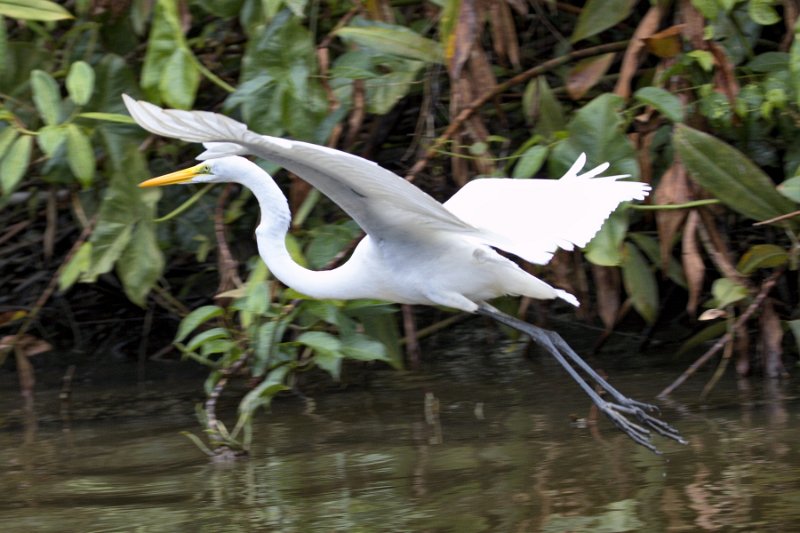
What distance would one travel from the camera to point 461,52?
4.17 m

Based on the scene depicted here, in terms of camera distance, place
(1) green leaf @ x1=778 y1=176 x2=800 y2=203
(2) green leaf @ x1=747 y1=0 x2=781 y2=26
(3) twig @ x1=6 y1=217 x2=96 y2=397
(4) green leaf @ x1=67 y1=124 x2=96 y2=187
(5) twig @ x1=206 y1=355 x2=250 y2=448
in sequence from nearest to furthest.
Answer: (5) twig @ x1=206 y1=355 x2=250 y2=448
(1) green leaf @ x1=778 y1=176 x2=800 y2=203
(2) green leaf @ x1=747 y1=0 x2=781 y2=26
(4) green leaf @ x1=67 y1=124 x2=96 y2=187
(3) twig @ x1=6 y1=217 x2=96 y2=397

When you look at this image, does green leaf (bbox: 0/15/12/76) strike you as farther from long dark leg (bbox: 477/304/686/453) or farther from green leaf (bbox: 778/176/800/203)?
green leaf (bbox: 778/176/800/203)

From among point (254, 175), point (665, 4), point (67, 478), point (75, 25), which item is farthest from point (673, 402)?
point (75, 25)

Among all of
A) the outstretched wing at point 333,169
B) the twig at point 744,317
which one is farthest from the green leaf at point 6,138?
the twig at point 744,317

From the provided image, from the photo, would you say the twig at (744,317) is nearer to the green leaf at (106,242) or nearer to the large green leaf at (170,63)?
the large green leaf at (170,63)

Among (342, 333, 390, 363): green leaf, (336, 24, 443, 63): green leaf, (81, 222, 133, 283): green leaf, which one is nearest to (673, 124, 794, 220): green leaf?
(336, 24, 443, 63): green leaf

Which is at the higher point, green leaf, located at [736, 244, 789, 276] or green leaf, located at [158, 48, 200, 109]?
green leaf, located at [158, 48, 200, 109]

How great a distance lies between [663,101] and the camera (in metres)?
4.07

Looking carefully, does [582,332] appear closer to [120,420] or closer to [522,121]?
[522,121]

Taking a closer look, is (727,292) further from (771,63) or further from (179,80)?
(179,80)

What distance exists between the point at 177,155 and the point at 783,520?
3178 millimetres

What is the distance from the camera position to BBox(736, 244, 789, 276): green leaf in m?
4.07

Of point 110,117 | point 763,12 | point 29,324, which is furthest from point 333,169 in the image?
point 29,324

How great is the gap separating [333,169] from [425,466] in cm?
98
